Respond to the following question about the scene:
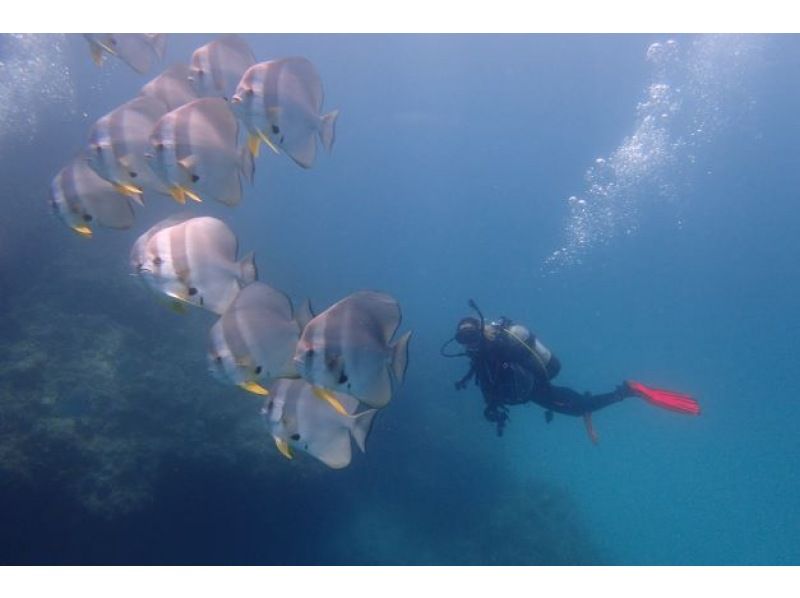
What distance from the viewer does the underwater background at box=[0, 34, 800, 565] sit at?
30.6 feet

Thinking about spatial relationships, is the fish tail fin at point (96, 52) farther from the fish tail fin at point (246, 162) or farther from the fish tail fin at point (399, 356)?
the fish tail fin at point (399, 356)

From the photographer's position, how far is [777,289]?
2884 inches

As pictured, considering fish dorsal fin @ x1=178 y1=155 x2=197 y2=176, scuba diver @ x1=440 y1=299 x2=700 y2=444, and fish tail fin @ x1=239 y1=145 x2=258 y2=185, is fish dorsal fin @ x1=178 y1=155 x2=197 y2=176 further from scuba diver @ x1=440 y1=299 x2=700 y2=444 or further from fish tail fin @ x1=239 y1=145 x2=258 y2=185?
scuba diver @ x1=440 y1=299 x2=700 y2=444

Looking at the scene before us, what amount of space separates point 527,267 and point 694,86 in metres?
63.7

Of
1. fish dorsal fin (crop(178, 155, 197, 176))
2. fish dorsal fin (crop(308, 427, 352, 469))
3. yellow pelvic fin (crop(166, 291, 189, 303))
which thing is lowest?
fish dorsal fin (crop(308, 427, 352, 469))

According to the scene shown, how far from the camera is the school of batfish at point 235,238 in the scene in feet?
9.37

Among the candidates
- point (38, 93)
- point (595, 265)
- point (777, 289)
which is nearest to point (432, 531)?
point (38, 93)

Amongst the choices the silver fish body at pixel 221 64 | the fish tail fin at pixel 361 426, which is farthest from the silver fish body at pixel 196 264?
the silver fish body at pixel 221 64

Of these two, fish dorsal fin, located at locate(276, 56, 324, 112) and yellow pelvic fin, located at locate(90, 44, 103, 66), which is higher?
fish dorsal fin, located at locate(276, 56, 324, 112)

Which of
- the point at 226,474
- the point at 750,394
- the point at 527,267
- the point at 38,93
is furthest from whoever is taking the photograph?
the point at 527,267

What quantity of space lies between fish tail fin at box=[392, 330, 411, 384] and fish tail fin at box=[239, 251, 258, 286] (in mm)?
914

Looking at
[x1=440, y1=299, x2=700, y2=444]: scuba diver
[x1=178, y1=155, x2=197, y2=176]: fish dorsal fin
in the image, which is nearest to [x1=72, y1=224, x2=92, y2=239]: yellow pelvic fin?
[x1=178, y1=155, x2=197, y2=176]: fish dorsal fin

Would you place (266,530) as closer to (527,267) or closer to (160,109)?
(160,109)

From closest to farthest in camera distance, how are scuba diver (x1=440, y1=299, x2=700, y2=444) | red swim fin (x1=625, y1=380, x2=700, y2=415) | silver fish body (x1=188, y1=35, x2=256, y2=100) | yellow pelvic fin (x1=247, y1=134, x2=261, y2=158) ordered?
yellow pelvic fin (x1=247, y1=134, x2=261, y2=158), silver fish body (x1=188, y1=35, x2=256, y2=100), scuba diver (x1=440, y1=299, x2=700, y2=444), red swim fin (x1=625, y1=380, x2=700, y2=415)
